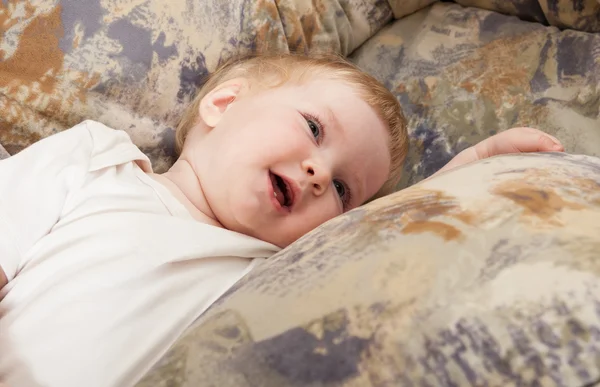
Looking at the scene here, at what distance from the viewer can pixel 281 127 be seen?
934mm

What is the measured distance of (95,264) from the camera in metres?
0.77

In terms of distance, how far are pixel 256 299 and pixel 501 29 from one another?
967 millimetres

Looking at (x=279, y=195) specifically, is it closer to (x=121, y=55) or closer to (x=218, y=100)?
(x=218, y=100)

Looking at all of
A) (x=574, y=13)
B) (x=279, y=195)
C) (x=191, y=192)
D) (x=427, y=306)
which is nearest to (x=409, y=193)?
(x=427, y=306)

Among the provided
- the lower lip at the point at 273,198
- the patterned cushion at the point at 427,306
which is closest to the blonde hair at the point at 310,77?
the lower lip at the point at 273,198

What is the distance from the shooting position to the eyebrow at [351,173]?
38.7 inches

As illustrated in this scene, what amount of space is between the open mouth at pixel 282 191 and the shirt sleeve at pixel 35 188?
28 cm

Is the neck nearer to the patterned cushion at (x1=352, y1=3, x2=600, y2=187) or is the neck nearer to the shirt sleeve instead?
the shirt sleeve

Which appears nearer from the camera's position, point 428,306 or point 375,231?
point 428,306

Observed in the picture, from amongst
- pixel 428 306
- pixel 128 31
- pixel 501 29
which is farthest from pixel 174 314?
pixel 501 29

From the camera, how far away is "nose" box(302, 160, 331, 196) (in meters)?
Answer: 0.92

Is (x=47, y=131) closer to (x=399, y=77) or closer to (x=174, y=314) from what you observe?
(x=174, y=314)

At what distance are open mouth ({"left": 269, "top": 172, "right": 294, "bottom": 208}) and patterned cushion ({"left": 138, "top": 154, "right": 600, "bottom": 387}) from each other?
1.14 feet

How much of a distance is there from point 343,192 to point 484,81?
40 centimetres
